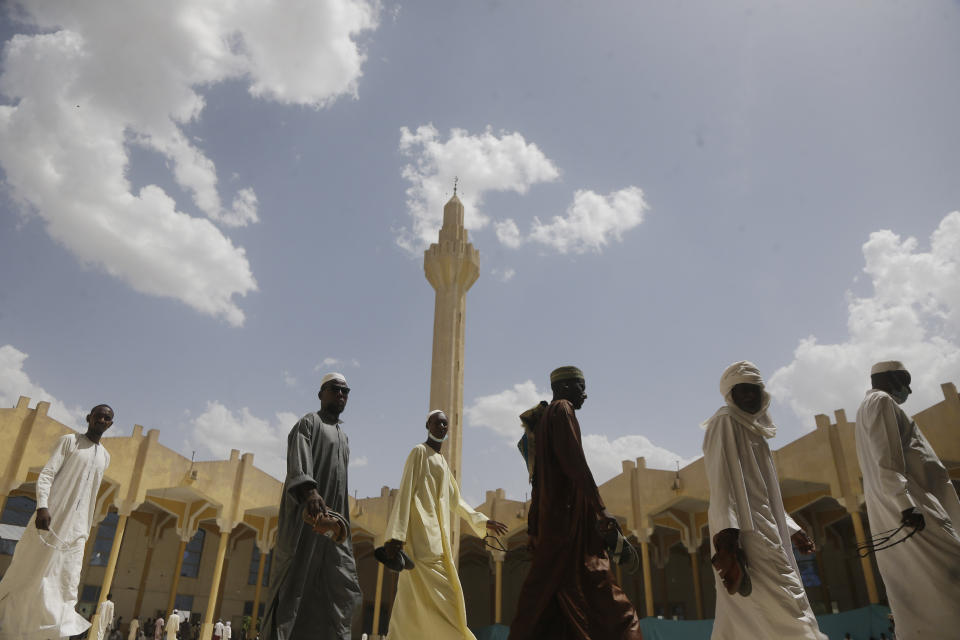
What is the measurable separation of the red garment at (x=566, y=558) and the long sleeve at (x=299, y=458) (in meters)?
0.98

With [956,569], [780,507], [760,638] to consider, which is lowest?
[760,638]

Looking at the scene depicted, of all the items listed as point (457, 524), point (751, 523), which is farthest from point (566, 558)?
point (457, 524)

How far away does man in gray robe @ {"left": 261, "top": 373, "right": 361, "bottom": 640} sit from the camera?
266 cm

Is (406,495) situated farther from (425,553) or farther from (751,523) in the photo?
(751,523)

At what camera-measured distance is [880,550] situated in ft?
10.5

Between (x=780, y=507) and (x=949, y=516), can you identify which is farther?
(x=949, y=516)

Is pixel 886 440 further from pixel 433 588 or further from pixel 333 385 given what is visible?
pixel 333 385

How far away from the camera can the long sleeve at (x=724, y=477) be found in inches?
105

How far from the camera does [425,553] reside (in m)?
3.75

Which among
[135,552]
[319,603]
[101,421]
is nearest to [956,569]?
[319,603]

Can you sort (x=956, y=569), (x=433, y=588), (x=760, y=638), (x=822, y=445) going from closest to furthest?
1. (x=760, y=638)
2. (x=956, y=569)
3. (x=433, y=588)
4. (x=822, y=445)

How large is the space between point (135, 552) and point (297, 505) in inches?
888

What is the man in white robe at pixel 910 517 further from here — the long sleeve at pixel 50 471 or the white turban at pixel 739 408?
the long sleeve at pixel 50 471

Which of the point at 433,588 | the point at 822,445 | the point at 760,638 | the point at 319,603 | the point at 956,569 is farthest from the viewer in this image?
the point at 822,445
